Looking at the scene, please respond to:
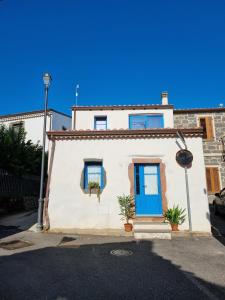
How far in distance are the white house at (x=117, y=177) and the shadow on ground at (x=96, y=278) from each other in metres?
3.04

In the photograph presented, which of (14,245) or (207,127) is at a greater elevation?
(207,127)

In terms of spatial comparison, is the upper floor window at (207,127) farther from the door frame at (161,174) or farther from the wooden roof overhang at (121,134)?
the door frame at (161,174)

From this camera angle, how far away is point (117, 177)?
10.1m

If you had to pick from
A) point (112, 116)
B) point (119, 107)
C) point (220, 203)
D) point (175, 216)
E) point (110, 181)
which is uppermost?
point (119, 107)

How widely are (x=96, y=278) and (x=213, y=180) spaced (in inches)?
605

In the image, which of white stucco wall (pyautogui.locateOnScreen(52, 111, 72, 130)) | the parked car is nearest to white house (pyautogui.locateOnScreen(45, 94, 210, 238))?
the parked car

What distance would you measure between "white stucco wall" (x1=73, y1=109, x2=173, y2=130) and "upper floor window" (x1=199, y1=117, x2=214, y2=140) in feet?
16.8

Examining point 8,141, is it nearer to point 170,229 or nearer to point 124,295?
point 170,229

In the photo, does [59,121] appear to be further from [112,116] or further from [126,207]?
[126,207]

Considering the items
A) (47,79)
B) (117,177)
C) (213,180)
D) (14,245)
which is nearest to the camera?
(14,245)

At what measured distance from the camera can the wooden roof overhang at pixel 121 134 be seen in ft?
33.4

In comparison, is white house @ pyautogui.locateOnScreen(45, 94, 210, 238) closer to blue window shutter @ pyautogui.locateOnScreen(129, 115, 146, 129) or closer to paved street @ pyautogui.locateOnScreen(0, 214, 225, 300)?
paved street @ pyautogui.locateOnScreen(0, 214, 225, 300)

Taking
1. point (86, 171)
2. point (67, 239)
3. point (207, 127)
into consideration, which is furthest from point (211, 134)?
point (67, 239)

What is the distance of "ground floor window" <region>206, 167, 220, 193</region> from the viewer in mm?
17797
